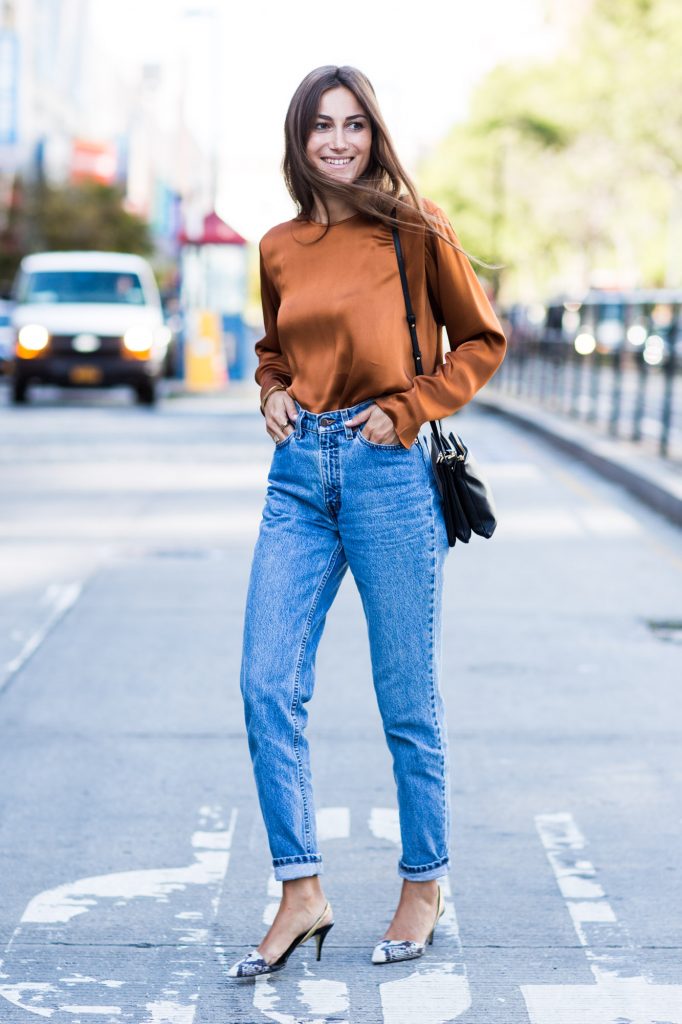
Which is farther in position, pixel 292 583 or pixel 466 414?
pixel 466 414

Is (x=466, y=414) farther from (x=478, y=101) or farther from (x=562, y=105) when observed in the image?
(x=478, y=101)

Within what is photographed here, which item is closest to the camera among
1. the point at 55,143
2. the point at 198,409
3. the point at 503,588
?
the point at 503,588

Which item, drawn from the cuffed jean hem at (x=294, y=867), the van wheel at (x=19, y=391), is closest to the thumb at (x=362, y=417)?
the cuffed jean hem at (x=294, y=867)

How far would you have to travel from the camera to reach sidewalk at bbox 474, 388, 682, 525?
13664 mm

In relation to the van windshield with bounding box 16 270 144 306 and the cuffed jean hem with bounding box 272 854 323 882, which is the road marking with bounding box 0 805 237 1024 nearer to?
the cuffed jean hem with bounding box 272 854 323 882

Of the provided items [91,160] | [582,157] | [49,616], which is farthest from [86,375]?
[91,160]

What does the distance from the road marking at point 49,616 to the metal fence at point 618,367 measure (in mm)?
7076

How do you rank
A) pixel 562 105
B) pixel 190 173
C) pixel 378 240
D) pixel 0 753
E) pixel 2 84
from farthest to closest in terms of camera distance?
pixel 190 173
pixel 562 105
pixel 2 84
pixel 0 753
pixel 378 240

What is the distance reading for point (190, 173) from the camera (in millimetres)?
136125

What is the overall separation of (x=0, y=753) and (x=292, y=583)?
2451 millimetres

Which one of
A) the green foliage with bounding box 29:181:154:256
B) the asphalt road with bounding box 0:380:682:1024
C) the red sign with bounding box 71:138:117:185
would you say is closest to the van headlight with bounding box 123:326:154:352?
the asphalt road with bounding box 0:380:682:1024

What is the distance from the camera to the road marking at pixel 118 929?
12.8 ft

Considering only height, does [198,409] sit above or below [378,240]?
below

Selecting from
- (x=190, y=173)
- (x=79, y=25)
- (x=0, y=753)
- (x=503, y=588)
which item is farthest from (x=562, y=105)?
(x=190, y=173)
